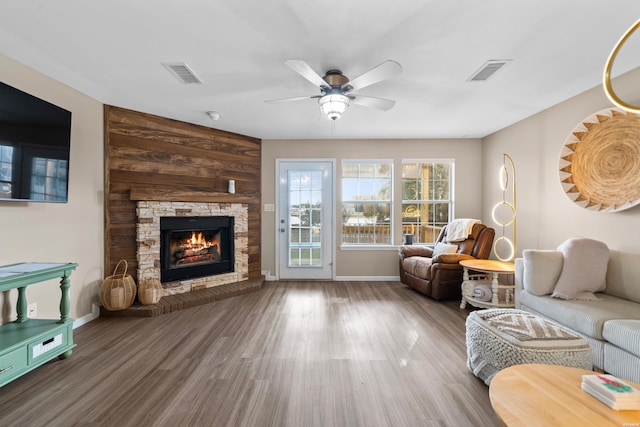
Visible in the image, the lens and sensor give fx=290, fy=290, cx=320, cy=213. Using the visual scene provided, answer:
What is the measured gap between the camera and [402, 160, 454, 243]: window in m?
5.10

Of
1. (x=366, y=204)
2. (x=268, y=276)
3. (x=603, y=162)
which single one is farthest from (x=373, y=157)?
(x=603, y=162)

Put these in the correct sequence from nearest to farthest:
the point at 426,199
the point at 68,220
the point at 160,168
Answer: the point at 68,220
the point at 160,168
the point at 426,199

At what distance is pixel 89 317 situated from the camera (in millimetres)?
3186

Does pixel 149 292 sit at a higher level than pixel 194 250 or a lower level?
lower

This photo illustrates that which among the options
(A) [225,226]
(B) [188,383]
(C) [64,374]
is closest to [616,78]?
(B) [188,383]

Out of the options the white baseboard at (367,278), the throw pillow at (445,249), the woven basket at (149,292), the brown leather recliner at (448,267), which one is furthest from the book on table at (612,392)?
the woven basket at (149,292)

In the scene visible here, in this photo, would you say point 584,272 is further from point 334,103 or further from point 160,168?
point 160,168

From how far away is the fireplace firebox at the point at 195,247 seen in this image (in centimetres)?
388

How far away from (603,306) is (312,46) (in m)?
3.02

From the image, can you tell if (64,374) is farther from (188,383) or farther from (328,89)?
(328,89)

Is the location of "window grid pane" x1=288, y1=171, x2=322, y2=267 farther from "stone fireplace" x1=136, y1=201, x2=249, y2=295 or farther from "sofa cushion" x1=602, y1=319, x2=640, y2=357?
"sofa cushion" x1=602, y1=319, x2=640, y2=357

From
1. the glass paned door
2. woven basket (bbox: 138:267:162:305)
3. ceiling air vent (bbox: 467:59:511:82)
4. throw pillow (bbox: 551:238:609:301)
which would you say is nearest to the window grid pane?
the glass paned door

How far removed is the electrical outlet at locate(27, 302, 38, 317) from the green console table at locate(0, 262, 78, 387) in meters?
0.16

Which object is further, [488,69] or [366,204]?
[366,204]
